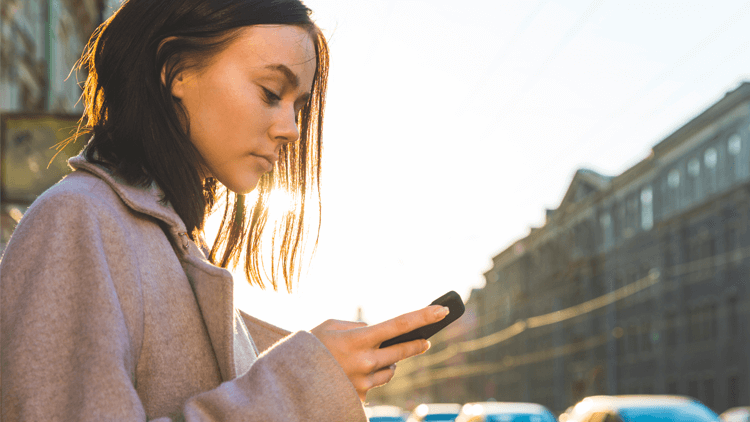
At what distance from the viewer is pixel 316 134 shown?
1861mm

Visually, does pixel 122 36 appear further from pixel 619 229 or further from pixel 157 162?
pixel 619 229

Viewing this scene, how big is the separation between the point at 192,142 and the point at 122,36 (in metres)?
0.24

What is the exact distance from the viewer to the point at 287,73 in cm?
139

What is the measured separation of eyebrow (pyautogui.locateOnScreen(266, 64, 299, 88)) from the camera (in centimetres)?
137

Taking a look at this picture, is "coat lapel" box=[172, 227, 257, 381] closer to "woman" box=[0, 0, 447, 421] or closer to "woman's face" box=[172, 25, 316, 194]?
"woman" box=[0, 0, 447, 421]

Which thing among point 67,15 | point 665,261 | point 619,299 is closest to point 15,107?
point 67,15

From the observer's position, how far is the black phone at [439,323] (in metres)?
1.22

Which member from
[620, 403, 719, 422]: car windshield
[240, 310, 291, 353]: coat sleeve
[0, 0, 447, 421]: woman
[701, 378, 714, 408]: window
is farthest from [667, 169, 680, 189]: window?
[0, 0, 447, 421]: woman

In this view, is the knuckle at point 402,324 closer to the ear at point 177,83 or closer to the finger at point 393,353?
the finger at point 393,353

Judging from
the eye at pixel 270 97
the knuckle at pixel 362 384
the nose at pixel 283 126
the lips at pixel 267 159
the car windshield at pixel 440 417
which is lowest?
the car windshield at pixel 440 417

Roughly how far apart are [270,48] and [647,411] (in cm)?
846

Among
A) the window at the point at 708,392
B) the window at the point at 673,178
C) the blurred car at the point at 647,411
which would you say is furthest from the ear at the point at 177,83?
the window at the point at 673,178

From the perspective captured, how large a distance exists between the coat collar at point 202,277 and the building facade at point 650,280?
35.8 m

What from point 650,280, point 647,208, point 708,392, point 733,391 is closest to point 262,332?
point 733,391
